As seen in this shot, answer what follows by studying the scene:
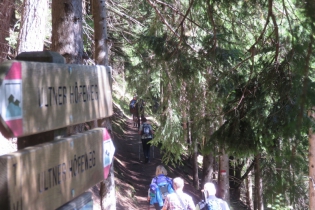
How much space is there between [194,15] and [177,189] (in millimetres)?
3689

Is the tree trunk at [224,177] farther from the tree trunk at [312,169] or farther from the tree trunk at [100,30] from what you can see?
the tree trunk at [100,30]

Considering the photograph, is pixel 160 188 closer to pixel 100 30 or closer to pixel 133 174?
pixel 100 30

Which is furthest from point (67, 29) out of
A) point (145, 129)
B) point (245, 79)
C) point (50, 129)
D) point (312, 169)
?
point (145, 129)

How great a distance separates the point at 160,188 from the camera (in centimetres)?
801

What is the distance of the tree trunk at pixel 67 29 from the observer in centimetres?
443

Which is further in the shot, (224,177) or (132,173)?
(132,173)

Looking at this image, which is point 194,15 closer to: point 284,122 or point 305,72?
point 284,122

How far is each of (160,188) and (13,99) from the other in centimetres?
648

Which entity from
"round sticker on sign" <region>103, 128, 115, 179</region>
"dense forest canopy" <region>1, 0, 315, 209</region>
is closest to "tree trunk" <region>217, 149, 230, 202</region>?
"dense forest canopy" <region>1, 0, 315, 209</region>

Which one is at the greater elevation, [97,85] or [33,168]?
[97,85]

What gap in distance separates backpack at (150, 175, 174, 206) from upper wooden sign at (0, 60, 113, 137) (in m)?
5.27

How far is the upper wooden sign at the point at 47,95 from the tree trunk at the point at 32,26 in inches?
171

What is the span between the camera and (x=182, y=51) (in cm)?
660

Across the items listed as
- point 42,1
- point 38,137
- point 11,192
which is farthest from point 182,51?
point 11,192
